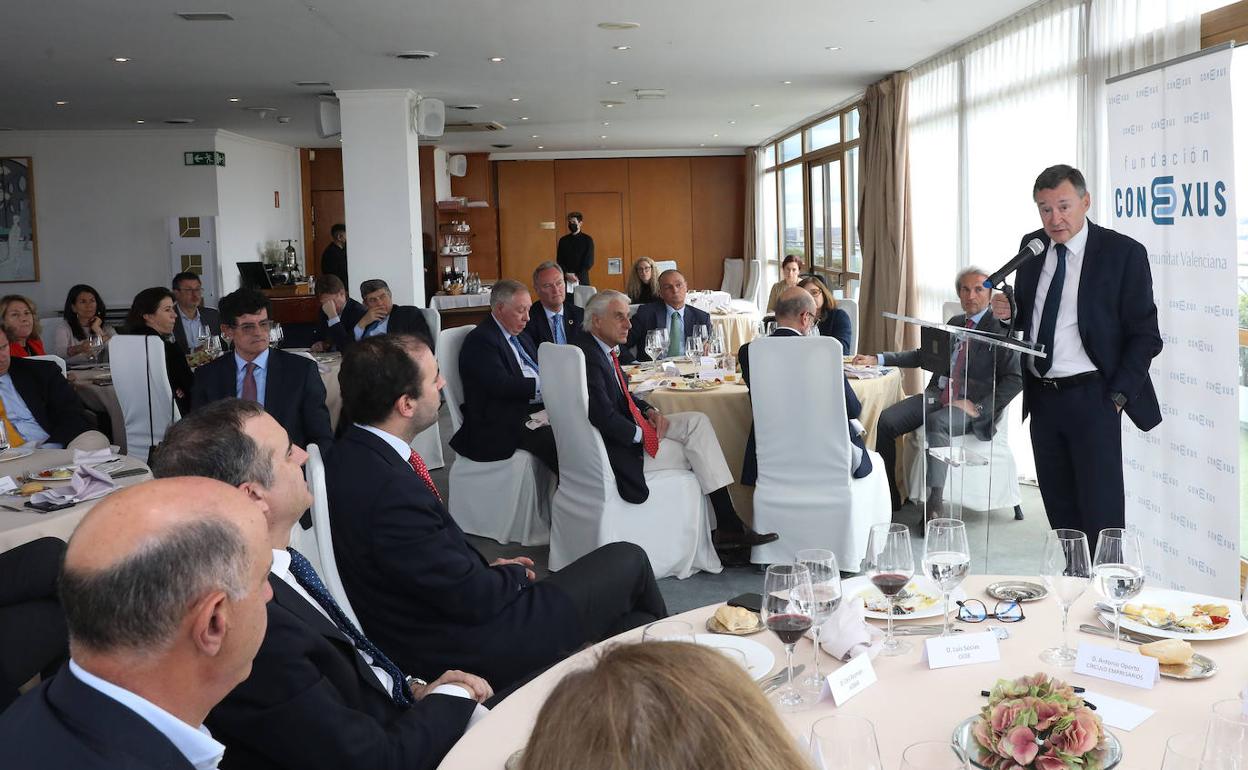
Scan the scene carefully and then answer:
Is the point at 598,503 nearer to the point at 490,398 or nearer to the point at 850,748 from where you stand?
the point at 490,398

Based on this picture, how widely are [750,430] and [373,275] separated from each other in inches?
218

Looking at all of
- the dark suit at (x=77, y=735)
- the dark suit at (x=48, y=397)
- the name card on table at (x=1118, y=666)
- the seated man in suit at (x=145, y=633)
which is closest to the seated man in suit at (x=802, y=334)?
the name card on table at (x=1118, y=666)

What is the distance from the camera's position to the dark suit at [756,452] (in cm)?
477

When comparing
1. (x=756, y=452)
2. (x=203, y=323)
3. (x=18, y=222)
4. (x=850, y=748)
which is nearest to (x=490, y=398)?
(x=756, y=452)

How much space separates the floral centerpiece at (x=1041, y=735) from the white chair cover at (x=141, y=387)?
522 centimetres

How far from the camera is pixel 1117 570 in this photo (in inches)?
69.5

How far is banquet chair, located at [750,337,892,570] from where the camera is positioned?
15.0 feet

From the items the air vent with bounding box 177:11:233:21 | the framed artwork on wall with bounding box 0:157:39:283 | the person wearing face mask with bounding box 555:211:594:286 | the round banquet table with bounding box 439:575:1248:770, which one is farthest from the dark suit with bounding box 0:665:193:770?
the person wearing face mask with bounding box 555:211:594:286

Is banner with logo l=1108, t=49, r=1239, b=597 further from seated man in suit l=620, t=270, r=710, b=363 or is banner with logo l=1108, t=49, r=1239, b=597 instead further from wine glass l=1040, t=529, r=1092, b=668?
seated man in suit l=620, t=270, r=710, b=363

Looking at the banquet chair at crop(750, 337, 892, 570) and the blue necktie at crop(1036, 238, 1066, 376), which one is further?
the banquet chair at crop(750, 337, 892, 570)

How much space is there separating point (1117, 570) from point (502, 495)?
4.10 metres

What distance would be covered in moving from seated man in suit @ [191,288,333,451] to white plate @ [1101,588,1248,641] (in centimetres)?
353

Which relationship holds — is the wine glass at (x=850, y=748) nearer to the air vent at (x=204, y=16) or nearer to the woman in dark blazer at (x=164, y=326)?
the woman in dark blazer at (x=164, y=326)

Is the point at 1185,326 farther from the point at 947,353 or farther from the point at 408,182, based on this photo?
the point at 408,182
